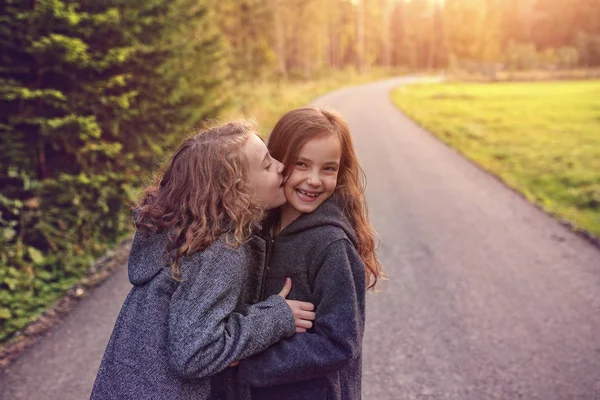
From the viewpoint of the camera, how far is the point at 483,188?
334 inches

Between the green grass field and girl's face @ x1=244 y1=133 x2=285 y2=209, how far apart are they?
19.5 feet

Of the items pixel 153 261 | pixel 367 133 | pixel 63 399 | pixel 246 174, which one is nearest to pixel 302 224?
pixel 246 174

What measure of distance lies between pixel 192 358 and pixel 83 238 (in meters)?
4.60

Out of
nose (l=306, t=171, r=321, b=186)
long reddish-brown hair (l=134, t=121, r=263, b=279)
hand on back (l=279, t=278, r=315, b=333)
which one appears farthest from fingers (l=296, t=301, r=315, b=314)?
nose (l=306, t=171, r=321, b=186)

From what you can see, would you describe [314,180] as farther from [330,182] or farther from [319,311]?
[319,311]

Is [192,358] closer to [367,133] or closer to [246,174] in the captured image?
[246,174]

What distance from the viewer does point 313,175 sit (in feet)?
6.03

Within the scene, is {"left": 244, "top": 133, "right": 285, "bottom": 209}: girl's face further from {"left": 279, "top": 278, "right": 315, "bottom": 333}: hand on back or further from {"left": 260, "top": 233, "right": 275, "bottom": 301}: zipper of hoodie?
{"left": 279, "top": 278, "right": 315, "bottom": 333}: hand on back

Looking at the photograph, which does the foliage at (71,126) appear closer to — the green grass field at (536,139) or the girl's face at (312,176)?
the girl's face at (312,176)

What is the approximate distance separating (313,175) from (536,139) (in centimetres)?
1316

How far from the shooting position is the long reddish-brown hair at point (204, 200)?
5.22 ft

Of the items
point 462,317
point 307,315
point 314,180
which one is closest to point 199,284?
point 307,315

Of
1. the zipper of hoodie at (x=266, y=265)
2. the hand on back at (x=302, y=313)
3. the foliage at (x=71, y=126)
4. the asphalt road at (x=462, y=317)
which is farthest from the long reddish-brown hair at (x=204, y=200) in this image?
the foliage at (x=71, y=126)

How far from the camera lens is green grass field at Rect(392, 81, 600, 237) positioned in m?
7.82
